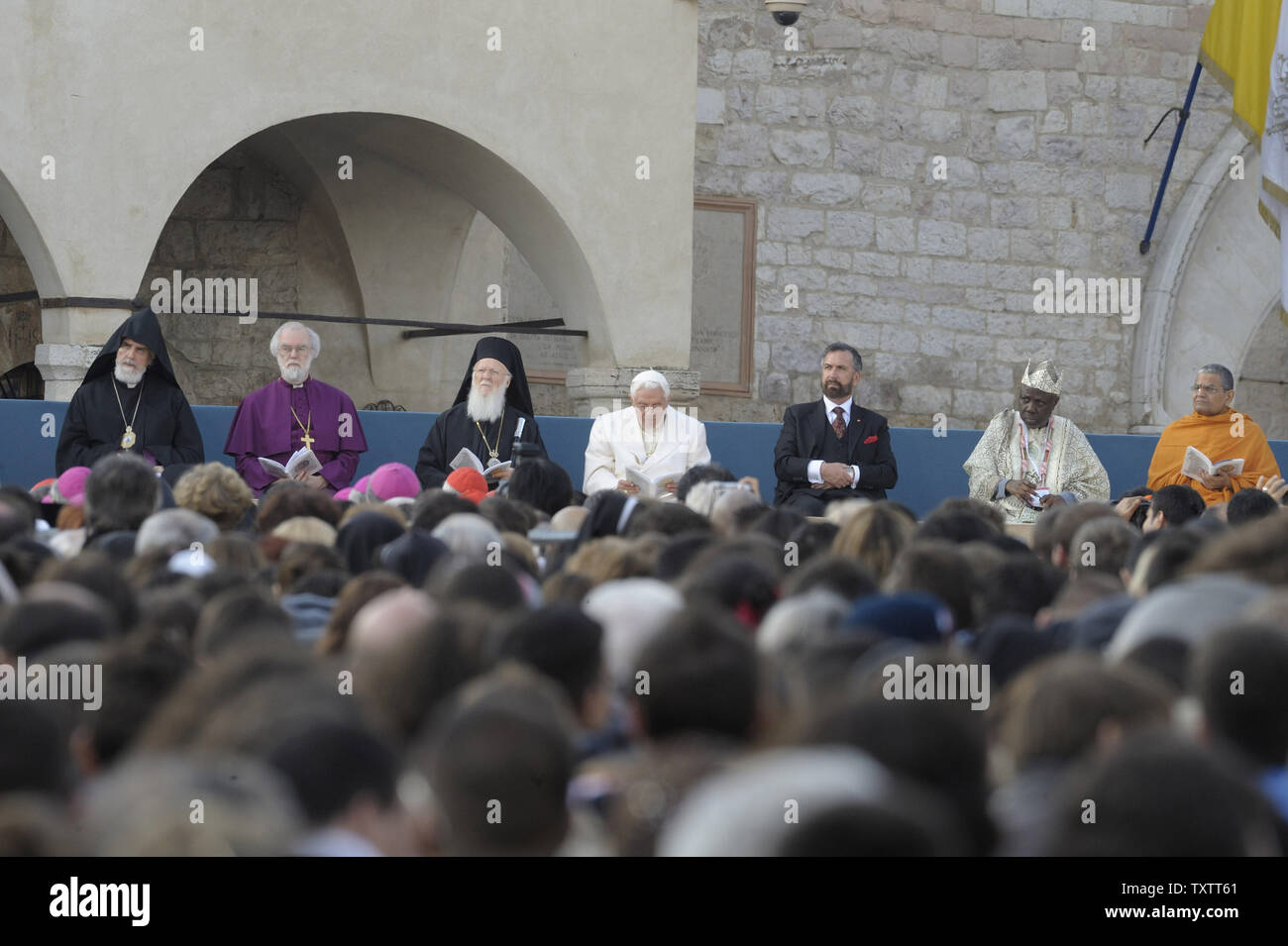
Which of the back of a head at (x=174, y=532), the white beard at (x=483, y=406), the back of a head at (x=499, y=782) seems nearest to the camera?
the back of a head at (x=499, y=782)

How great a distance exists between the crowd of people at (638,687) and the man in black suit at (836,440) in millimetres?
3223

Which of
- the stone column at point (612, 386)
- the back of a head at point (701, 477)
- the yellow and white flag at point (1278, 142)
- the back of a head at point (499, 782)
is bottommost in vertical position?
the back of a head at point (499, 782)

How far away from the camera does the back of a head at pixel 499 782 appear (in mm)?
2115

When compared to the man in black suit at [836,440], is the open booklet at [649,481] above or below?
below

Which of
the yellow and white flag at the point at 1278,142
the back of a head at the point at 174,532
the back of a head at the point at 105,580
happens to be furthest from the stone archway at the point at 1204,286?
the back of a head at the point at 105,580

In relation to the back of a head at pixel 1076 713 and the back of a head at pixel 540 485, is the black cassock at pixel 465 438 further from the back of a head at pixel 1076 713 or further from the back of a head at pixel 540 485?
the back of a head at pixel 1076 713

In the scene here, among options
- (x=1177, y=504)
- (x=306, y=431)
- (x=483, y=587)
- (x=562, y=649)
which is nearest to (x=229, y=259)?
(x=306, y=431)

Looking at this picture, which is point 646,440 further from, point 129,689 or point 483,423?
point 129,689

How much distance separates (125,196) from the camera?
820cm

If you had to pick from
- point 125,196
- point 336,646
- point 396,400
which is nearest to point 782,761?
point 336,646

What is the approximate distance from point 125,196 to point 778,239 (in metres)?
5.21

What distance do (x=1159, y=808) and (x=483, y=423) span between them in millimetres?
6752
